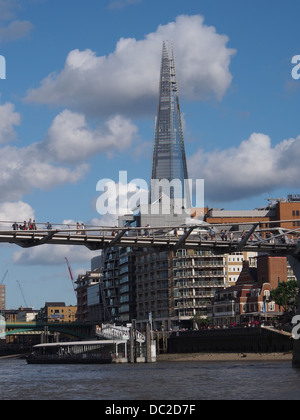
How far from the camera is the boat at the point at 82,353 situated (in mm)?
155000

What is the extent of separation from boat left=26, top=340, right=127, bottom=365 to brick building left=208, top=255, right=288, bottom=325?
1504 inches

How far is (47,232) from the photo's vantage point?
89688 millimetres

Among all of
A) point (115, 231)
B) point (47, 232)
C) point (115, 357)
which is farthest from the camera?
point (115, 357)

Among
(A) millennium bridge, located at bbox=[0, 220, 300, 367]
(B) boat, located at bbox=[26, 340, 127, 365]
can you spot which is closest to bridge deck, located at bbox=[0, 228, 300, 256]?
(A) millennium bridge, located at bbox=[0, 220, 300, 367]

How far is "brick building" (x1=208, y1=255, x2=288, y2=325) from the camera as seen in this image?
618ft

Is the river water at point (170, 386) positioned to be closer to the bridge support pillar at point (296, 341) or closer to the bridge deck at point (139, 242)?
the bridge support pillar at point (296, 341)

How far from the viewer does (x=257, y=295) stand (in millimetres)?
189875

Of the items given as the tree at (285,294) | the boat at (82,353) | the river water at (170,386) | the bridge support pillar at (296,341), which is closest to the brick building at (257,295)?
the tree at (285,294)

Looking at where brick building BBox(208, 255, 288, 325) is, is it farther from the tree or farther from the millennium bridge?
the millennium bridge

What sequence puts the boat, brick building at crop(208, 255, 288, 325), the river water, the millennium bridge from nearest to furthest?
the river water → the millennium bridge → the boat → brick building at crop(208, 255, 288, 325)

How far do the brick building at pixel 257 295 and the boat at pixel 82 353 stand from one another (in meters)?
38.2
